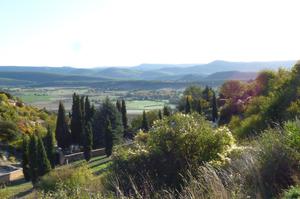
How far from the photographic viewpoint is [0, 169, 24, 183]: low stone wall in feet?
124

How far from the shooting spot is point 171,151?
16.9 m

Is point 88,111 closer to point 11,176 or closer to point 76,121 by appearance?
point 76,121

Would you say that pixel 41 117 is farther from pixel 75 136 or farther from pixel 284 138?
pixel 284 138

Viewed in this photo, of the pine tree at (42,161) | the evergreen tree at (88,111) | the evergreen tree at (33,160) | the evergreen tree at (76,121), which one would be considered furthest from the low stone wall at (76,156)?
the pine tree at (42,161)

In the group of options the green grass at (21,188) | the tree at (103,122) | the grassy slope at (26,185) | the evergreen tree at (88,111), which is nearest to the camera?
the grassy slope at (26,185)

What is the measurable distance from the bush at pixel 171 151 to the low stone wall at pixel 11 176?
73.6 ft

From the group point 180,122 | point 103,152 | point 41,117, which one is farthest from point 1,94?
point 180,122

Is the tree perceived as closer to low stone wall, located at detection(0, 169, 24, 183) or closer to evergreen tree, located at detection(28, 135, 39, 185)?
low stone wall, located at detection(0, 169, 24, 183)

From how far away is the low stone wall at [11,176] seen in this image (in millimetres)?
37678

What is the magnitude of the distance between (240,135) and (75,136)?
23.1 m

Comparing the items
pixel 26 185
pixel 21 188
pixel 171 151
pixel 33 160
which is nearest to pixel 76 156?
pixel 26 185

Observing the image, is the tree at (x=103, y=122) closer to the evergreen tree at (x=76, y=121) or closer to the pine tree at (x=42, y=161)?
the evergreen tree at (x=76, y=121)

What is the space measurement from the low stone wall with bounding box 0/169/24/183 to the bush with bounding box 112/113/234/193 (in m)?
22.4

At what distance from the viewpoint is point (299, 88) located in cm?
2952
